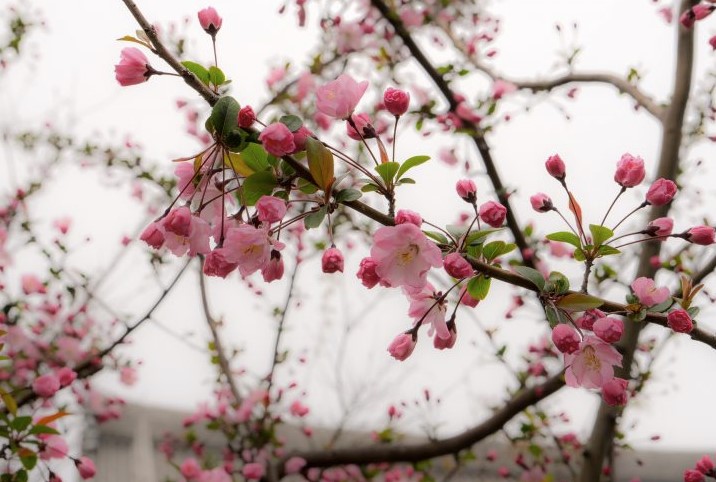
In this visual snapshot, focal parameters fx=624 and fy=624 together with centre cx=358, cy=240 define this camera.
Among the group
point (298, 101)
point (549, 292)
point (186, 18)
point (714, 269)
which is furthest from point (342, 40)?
point (549, 292)

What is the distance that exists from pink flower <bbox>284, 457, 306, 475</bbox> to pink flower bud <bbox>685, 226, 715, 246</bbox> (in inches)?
69.7

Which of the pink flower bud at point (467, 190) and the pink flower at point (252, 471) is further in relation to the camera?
the pink flower at point (252, 471)

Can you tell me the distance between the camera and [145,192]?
286 centimetres

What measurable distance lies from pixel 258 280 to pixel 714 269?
1736mm

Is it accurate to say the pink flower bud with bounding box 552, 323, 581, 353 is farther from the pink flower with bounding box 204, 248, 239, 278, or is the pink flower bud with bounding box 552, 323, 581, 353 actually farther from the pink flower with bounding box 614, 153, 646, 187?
the pink flower with bounding box 204, 248, 239, 278

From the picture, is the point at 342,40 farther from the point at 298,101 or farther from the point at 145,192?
the point at 145,192

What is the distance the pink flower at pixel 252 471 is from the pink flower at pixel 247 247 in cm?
159

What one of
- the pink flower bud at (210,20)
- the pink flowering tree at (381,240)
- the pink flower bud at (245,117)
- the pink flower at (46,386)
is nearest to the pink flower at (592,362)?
the pink flowering tree at (381,240)

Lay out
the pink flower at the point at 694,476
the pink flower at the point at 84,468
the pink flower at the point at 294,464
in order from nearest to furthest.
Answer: the pink flower at the point at 694,476, the pink flower at the point at 84,468, the pink flower at the point at 294,464

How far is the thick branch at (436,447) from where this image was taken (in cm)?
189

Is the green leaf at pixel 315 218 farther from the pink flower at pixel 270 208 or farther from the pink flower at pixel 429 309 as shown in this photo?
the pink flower at pixel 429 309

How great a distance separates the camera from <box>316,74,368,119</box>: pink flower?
81 cm

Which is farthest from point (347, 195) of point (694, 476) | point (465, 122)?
point (465, 122)

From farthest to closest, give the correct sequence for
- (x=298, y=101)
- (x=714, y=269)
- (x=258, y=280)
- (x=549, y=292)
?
(x=258, y=280) → (x=298, y=101) → (x=714, y=269) → (x=549, y=292)
